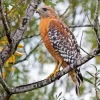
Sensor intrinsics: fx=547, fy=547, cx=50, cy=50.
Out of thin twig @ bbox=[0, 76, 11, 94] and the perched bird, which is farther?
the perched bird

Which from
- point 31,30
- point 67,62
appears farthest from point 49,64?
point 67,62

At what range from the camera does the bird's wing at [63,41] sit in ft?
23.1

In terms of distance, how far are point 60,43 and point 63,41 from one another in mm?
48

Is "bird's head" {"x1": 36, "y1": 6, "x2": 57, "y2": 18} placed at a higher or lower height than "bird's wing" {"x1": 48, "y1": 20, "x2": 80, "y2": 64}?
higher

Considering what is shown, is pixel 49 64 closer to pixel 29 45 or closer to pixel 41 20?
pixel 29 45

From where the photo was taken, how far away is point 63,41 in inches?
288

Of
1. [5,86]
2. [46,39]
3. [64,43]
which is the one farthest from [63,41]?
[5,86]

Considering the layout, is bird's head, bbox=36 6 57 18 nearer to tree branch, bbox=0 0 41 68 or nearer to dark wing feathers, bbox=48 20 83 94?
dark wing feathers, bbox=48 20 83 94

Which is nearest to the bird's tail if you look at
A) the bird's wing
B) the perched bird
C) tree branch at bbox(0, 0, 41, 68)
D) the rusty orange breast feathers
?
the perched bird

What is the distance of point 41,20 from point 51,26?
0.78 feet

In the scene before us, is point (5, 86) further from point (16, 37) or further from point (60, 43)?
point (60, 43)

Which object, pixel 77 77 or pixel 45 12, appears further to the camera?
pixel 45 12

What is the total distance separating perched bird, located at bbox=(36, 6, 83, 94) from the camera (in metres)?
6.93

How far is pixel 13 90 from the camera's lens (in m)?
5.61
